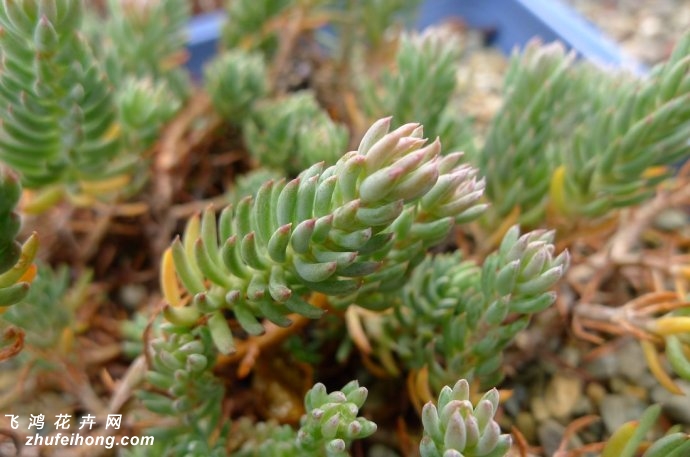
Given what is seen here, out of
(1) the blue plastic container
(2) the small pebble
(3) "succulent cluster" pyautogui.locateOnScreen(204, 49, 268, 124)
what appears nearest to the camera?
(2) the small pebble

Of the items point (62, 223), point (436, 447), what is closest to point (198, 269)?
point (436, 447)

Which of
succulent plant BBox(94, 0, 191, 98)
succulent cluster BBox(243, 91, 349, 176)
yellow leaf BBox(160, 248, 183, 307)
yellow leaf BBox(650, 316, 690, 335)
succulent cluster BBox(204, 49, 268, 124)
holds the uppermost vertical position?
succulent plant BBox(94, 0, 191, 98)

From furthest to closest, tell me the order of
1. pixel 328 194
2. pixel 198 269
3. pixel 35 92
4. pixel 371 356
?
pixel 371 356 → pixel 35 92 → pixel 198 269 → pixel 328 194

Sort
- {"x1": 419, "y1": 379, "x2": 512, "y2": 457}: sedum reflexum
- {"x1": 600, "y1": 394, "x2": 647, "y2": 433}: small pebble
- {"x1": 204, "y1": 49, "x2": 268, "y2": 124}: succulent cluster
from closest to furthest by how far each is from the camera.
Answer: {"x1": 419, "y1": 379, "x2": 512, "y2": 457}: sedum reflexum
{"x1": 600, "y1": 394, "x2": 647, "y2": 433}: small pebble
{"x1": 204, "y1": 49, "x2": 268, "y2": 124}: succulent cluster

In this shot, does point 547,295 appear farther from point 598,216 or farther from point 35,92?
point 35,92

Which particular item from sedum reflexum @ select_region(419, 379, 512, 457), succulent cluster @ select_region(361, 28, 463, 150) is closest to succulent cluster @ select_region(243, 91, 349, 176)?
succulent cluster @ select_region(361, 28, 463, 150)

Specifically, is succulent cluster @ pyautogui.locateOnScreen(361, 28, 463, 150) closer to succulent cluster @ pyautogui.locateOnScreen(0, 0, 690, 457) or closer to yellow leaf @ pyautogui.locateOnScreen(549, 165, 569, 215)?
succulent cluster @ pyautogui.locateOnScreen(0, 0, 690, 457)

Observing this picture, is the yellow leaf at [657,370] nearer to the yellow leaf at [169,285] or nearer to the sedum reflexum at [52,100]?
the yellow leaf at [169,285]

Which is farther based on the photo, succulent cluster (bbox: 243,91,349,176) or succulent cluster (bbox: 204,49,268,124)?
succulent cluster (bbox: 204,49,268,124)
